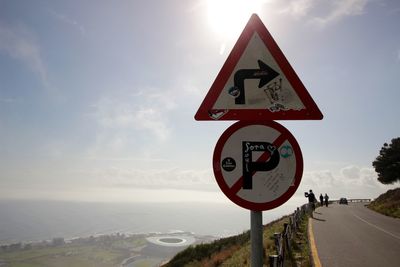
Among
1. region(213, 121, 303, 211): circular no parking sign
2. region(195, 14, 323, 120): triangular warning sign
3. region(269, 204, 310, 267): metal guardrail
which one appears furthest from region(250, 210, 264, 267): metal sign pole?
region(269, 204, 310, 267): metal guardrail

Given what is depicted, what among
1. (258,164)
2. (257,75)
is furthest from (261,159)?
(257,75)

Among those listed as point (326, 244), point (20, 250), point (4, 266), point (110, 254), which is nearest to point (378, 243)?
point (326, 244)

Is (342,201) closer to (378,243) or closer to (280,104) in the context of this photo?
(378,243)

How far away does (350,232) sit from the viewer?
1573 centimetres

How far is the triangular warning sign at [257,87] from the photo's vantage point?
94.4 inches

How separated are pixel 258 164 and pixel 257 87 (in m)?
0.61

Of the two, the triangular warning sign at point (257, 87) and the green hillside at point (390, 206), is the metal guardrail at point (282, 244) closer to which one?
the triangular warning sign at point (257, 87)

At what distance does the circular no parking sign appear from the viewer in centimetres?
222

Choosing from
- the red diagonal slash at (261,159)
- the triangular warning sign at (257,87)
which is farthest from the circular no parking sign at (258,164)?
the triangular warning sign at (257,87)

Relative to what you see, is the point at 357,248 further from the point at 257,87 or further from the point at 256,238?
the point at 257,87

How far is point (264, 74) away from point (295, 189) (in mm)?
930

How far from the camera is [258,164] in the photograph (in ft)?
7.39

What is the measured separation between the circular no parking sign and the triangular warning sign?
126 millimetres

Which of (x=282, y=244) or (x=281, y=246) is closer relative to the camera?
(x=281, y=246)
